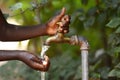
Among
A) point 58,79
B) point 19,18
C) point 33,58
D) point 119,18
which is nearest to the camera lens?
point 33,58

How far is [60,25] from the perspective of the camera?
146 cm

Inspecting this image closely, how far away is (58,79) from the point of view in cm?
242

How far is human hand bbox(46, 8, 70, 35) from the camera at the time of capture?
4.74ft

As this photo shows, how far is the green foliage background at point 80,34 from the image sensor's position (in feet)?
6.78

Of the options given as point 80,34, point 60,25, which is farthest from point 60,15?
point 80,34

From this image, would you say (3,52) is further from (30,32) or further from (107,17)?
(107,17)

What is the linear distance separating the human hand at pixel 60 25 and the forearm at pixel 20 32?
0.04 meters

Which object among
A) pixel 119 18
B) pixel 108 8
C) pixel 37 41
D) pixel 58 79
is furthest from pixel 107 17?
pixel 37 41

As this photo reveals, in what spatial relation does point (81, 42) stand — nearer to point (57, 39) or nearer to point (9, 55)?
point (57, 39)

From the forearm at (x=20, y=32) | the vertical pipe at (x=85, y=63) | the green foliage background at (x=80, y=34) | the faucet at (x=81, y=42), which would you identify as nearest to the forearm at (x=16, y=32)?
the forearm at (x=20, y=32)

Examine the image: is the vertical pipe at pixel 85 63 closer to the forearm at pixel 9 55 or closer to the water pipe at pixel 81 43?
the water pipe at pixel 81 43

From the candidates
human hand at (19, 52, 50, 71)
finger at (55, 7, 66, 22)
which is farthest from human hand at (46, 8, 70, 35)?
human hand at (19, 52, 50, 71)

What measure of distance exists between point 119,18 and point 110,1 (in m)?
0.17

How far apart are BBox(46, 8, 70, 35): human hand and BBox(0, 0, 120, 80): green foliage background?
0.45 m
